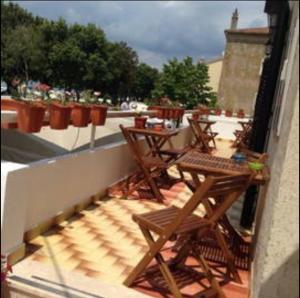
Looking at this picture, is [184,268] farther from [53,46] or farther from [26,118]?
[53,46]

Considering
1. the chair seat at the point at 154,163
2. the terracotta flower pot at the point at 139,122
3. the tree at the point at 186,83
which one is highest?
the tree at the point at 186,83

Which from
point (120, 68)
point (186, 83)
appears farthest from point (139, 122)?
point (120, 68)

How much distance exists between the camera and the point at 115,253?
3600mm

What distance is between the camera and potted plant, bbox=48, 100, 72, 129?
3596 mm

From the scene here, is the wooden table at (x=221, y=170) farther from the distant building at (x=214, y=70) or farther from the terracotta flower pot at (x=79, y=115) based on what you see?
the distant building at (x=214, y=70)

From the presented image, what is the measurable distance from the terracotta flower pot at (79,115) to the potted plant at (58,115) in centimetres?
35

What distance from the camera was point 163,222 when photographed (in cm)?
292

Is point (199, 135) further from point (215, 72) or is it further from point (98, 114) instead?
point (215, 72)

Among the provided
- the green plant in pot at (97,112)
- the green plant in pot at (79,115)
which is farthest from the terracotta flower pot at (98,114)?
the green plant in pot at (79,115)

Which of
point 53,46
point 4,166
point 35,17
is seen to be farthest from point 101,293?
point 35,17

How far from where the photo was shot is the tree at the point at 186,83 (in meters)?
32.8

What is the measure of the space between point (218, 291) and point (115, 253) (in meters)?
1.00

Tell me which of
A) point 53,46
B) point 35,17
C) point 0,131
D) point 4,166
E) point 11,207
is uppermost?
point 35,17

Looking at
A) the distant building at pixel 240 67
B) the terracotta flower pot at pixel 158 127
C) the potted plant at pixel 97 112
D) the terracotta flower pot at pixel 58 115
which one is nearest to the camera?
the terracotta flower pot at pixel 58 115
